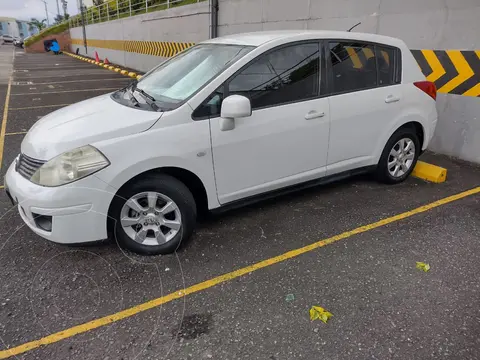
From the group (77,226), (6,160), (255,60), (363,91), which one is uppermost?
(255,60)

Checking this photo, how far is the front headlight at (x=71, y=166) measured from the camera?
9.00 ft

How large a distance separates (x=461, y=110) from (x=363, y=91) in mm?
2381

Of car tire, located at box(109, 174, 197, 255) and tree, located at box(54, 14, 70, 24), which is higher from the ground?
tree, located at box(54, 14, 70, 24)

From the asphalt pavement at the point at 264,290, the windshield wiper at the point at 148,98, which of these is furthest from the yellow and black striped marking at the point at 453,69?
the windshield wiper at the point at 148,98

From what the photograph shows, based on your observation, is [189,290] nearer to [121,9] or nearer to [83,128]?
[83,128]

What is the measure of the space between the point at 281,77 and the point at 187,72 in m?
0.87

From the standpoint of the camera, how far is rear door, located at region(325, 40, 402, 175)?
3.79 metres

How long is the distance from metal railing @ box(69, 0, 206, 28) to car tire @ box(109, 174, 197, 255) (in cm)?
1094

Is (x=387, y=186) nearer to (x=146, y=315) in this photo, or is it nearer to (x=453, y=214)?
(x=453, y=214)

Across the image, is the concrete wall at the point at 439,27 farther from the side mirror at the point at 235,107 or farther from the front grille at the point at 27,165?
the front grille at the point at 27,165

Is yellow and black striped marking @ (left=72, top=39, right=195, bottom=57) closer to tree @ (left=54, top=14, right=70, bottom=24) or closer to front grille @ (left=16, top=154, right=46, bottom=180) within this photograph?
front grille @ (left=16, top=154, right=46, bottom=180)

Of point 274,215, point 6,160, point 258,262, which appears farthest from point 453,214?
point 6,160

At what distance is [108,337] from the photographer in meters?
2.35

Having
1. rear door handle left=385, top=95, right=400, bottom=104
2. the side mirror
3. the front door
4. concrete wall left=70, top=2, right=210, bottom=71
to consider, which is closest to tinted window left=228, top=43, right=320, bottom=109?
the front door
